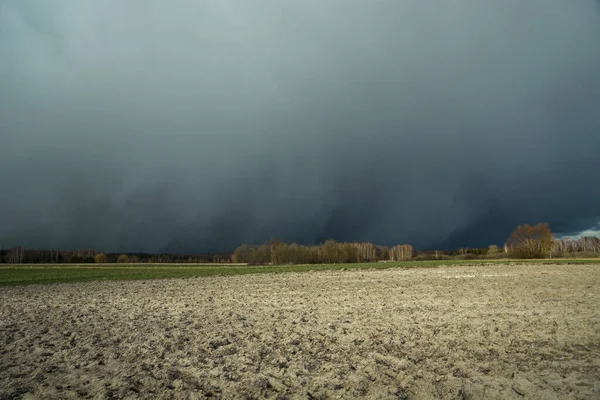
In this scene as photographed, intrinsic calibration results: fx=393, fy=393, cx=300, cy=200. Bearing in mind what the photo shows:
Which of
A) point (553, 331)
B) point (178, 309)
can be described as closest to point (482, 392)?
point (553, 331)

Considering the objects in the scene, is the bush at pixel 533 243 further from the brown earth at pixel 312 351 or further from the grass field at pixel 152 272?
the brown earth at pixel 312 351

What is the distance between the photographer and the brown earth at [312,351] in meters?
7.32

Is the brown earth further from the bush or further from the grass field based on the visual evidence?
the bush

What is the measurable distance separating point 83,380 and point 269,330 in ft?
18.4

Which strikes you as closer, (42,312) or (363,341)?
(363,341)

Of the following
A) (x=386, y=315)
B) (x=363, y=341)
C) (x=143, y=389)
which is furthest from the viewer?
(x=386, y=315)

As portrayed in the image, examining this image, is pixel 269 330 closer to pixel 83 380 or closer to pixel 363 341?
pixel 363 341

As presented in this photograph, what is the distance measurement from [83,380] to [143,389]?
1.51 m

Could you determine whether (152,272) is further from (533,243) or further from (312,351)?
(533,243)

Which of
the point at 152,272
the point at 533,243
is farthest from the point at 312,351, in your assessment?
the point at 533,243

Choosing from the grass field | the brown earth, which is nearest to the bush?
the grass field

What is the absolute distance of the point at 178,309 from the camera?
17469 mm

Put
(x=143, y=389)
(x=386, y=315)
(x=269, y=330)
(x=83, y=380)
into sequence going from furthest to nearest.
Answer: (x=386, y=315) → (x=269, y=330) → (x=83, y=380) → (x=143, y=389)

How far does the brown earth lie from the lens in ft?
24.0
